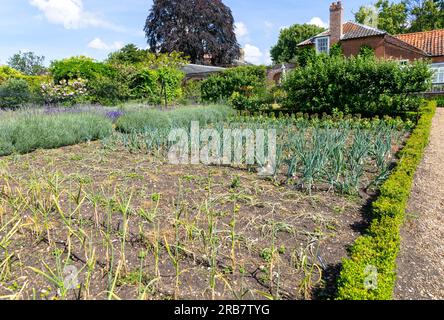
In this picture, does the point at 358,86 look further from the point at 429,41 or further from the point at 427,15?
the point at 427,15

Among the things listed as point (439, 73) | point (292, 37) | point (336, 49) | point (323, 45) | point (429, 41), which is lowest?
point (439, 73)

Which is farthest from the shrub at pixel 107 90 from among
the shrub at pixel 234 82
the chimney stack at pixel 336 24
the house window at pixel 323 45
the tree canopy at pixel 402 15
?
the tree canopy at pixel 402 15

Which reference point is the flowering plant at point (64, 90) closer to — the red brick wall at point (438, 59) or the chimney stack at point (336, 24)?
the chimney stack at point (336, 24)

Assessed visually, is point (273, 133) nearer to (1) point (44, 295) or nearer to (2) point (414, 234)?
(2) point (414, 234)

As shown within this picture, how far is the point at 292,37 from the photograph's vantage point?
40062mm

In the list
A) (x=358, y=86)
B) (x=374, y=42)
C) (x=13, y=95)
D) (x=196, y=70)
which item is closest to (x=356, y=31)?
(x=374, y=42)

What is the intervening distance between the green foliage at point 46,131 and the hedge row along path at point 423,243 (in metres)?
6.17

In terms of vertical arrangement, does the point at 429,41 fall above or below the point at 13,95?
above

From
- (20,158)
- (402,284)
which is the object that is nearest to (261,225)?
(402,284)

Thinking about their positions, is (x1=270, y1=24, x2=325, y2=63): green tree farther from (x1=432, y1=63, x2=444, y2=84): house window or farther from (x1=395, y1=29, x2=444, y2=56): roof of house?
(x1=432, y1=63, x2=444, y2=84): house window

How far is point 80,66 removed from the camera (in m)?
13.0

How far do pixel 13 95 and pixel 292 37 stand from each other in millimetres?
34917

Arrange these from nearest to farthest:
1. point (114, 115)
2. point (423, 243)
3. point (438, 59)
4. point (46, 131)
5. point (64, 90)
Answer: point (423, 243) < point (46, 131) < point (114, 115) < point (64, 90) < point (438, 59)

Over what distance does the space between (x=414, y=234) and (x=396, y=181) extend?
88 centimetres
